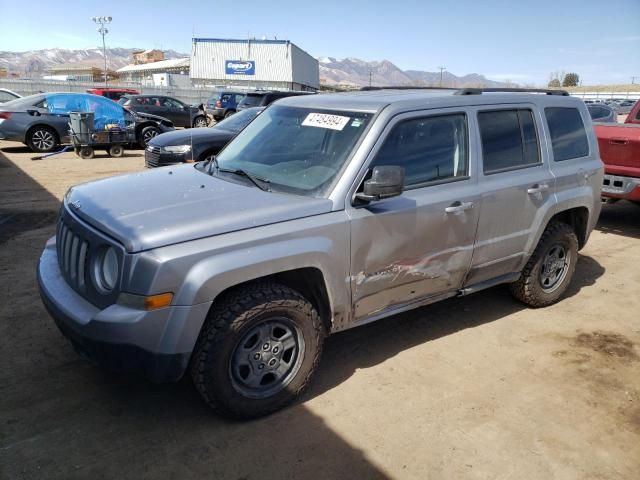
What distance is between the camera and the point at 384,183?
309 cm

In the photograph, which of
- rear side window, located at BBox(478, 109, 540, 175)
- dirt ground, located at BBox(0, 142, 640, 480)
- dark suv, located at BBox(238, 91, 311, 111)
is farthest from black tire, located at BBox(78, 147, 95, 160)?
rear side window, located at BBox(478, 109, 540, 175)

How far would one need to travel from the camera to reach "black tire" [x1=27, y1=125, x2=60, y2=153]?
13.7 m

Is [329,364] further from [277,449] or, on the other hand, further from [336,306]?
[277,449]

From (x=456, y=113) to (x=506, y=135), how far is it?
0.58 m

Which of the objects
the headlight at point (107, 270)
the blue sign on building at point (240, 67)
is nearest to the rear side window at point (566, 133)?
the headlight at point (107, 270)

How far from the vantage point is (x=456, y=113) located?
12.6 feet

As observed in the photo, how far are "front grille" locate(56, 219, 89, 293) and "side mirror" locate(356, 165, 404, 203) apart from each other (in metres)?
1.65

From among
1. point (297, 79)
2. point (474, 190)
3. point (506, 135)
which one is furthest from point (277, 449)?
point (297, 79)

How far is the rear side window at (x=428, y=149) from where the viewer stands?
3.49 metres

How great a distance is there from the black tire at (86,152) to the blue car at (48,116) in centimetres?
73

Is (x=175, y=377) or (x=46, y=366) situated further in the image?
(x=46, y=366)

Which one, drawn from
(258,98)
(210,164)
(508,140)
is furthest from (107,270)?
(258,98)

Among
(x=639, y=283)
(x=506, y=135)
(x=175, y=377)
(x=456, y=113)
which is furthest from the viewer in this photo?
(x=639, y=283)

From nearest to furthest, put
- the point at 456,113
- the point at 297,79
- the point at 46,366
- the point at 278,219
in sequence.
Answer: the point at 278,219 → the point at 46,366 → the point at 456,113 → the point at 297,79
